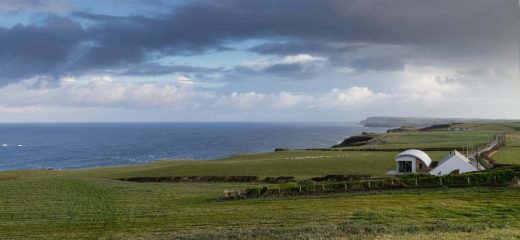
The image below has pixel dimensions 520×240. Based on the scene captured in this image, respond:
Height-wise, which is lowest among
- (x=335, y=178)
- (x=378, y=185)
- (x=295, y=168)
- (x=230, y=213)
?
(x=335, y=178)

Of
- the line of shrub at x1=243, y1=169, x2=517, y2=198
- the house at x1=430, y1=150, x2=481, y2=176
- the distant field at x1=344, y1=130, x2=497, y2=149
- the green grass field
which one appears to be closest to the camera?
the green grass field

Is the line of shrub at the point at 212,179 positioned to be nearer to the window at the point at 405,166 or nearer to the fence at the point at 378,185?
the fence at the point at 378,185

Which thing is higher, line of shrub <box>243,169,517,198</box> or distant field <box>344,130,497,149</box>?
distant field <box>344,130,497,149</box>

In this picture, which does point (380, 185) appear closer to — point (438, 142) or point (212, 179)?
point (212, 179)

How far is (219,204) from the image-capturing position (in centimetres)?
4256

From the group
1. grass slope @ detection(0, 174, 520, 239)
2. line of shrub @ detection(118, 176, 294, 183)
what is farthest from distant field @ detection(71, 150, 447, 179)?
grass slope @ detection(0, 174, 520, 239)

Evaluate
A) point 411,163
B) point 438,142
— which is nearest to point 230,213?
point 411,163

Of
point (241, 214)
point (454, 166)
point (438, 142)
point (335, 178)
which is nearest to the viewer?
point (241, 214)

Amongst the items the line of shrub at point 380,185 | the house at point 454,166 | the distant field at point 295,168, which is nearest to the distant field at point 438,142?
the distant field at point 295,168

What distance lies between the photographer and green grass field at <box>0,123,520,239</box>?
23328 mm

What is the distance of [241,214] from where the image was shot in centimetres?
3441

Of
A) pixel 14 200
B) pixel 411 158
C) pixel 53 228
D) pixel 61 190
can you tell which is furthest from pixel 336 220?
pixel 411 158

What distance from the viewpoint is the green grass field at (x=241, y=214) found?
23328 millimetres

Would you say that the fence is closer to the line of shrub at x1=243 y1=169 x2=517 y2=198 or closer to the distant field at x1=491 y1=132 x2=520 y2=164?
the line of shrub at x1=243 y1=169 x2=517 y2=198
